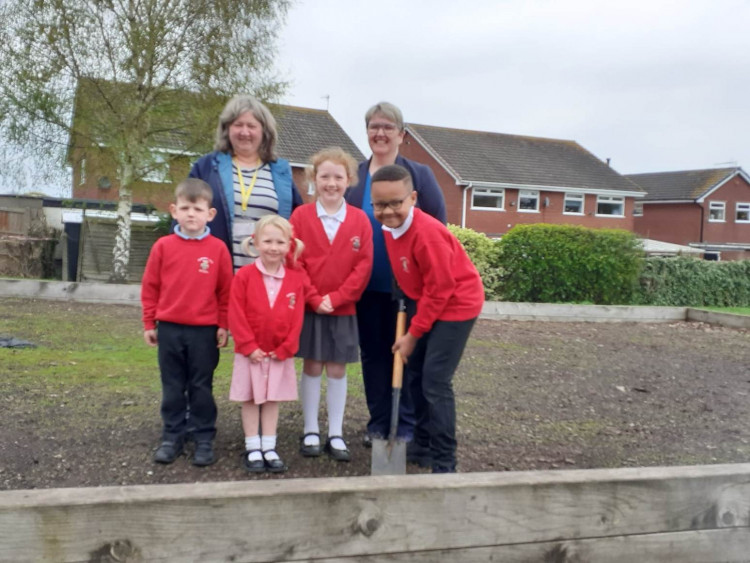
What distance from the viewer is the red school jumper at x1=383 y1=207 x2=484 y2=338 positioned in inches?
144

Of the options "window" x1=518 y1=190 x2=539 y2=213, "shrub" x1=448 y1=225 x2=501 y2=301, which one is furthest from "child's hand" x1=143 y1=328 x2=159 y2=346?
"window" x1=518 y1=190 x2=539 y2=213

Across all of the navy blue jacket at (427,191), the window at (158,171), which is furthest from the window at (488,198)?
the navy blue jacket at (427,191)

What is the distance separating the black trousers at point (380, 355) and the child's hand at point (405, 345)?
401 millimetres

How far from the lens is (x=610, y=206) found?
131ft

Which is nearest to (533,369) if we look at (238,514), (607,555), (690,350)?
(690,350)

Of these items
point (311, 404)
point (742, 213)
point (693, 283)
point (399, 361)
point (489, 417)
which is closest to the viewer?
point (399, 361)

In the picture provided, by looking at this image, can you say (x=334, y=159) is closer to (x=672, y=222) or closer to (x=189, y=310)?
(x=189, y=310)

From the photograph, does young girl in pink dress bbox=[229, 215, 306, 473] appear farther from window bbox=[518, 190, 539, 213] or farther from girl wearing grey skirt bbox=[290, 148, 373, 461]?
window bbox=[518, 190, 539, 213]

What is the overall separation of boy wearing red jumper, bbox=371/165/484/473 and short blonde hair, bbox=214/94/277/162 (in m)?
0.82

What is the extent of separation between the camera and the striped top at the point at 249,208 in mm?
4082

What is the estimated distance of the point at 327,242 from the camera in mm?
3998

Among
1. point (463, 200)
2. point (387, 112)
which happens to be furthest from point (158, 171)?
point (463, 200)

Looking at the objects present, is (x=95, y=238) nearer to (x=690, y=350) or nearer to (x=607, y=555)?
(x=690, y=350)

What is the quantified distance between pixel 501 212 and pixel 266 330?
110 feet
